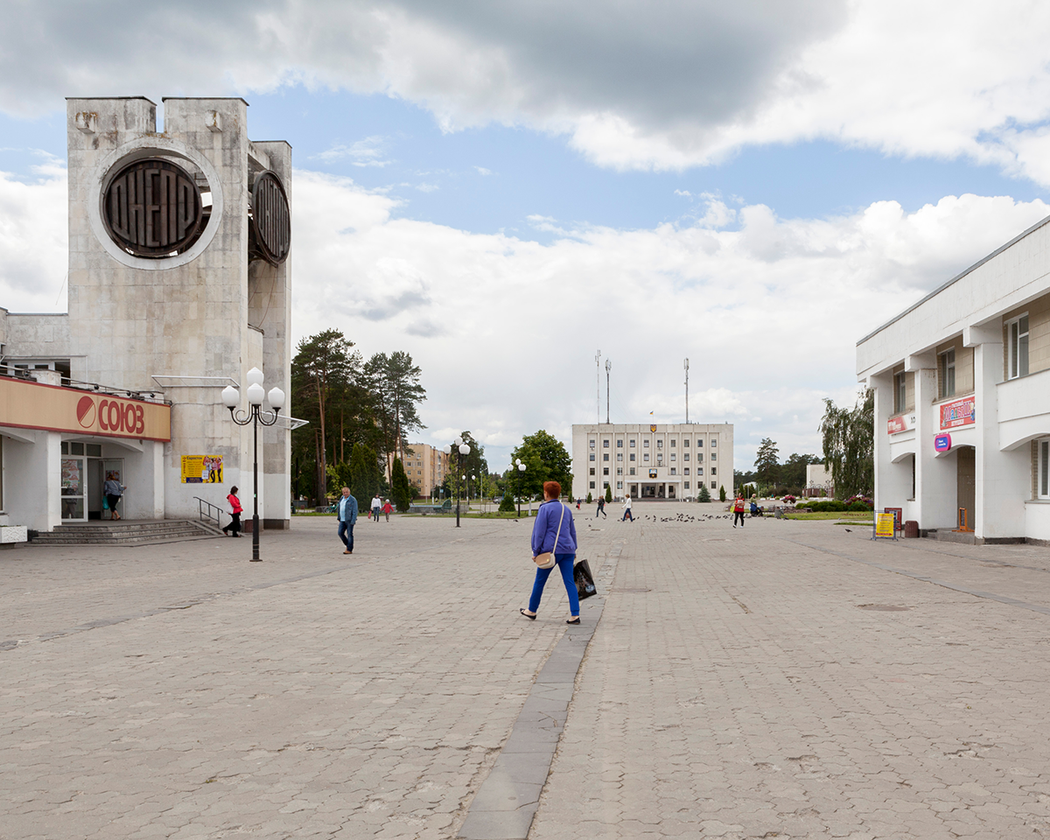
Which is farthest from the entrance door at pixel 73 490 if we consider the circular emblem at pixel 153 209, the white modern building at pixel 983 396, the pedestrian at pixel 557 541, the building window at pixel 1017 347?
the building window at pixel 1017 347

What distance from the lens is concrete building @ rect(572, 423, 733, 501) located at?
486 ft

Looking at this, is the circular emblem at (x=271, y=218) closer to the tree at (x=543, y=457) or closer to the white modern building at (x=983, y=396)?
the white modern building at (x=983, y=396)

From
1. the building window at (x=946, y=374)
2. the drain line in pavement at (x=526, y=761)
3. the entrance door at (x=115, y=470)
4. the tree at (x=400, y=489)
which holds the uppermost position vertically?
the building window at (x=946, y=374)

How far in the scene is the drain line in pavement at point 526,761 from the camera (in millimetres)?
4086

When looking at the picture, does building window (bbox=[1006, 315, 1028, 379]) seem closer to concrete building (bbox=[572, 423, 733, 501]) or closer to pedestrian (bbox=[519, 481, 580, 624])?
pedestrian (bbox=[519, 481, 580, 624])

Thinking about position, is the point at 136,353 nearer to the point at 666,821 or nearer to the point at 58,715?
the point at 58,715

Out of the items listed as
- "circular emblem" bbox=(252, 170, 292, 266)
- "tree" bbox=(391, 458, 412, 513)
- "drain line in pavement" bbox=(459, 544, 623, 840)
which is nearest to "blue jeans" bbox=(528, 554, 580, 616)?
"drain line in pavement" bbox=(459, 544, 623, 840)

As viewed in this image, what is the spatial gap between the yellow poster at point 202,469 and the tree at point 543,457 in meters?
63.9

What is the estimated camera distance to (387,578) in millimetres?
16562

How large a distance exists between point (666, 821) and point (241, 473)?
30.2 metres

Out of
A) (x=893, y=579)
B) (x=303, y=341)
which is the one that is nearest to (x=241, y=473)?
(x=893, y=579)

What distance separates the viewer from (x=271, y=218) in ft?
118

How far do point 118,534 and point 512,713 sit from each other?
23324 mm

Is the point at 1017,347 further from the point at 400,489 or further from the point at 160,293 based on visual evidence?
the point at 400,489
